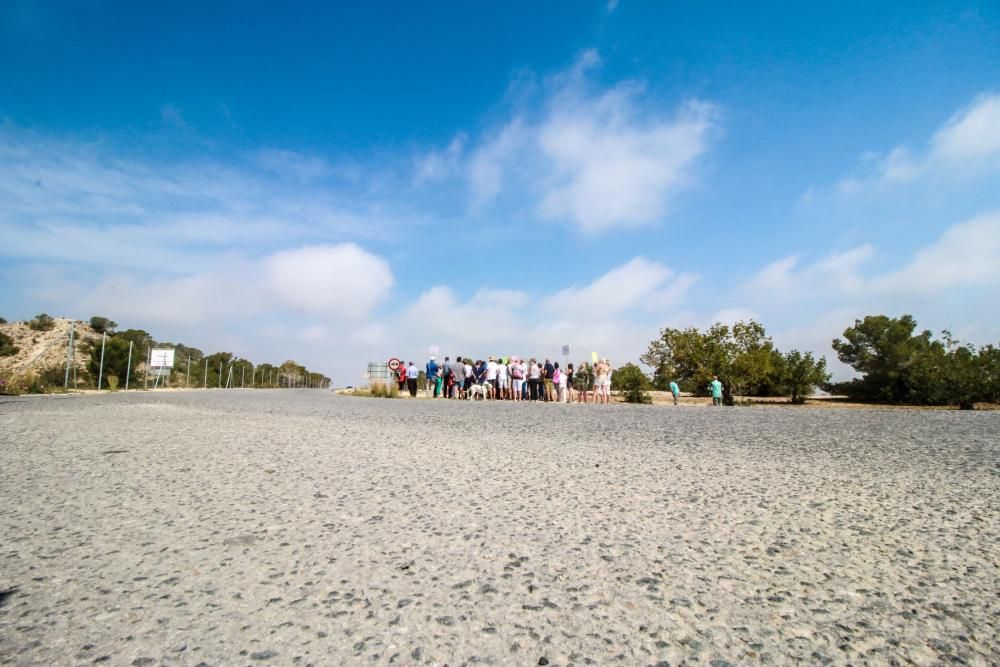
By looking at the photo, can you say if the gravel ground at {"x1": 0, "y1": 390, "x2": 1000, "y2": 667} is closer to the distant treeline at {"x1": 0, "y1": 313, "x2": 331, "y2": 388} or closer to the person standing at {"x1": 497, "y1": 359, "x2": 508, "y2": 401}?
the person standing at {"x1": 497, "y1": 359, "x2": 508, "y2": 401}

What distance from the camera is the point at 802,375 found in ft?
109

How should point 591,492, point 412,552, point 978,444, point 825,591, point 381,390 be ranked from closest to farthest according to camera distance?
point 825,591 < point 412,552 < point 591,492 < point 978,444 < point 381,390

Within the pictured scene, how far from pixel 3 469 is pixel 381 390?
19.7 meters

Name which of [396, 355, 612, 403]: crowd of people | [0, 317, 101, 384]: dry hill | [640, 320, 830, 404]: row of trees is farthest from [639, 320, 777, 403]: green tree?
[0, 317, 101, 384]: dry hill

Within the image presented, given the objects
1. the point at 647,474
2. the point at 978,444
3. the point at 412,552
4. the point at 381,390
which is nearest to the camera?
the point at 412,552

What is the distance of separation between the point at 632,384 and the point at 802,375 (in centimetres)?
1402

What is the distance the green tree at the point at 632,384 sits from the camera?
25266 mm

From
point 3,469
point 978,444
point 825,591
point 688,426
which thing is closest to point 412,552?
point 825,591

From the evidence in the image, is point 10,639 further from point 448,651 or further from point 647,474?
point 647,474

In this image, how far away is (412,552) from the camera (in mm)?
2572

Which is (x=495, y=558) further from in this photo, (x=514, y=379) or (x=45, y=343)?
(x=45, y=343)

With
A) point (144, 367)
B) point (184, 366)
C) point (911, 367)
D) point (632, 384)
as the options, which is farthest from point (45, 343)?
point (911, 367)

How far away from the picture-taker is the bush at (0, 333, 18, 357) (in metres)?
48.8

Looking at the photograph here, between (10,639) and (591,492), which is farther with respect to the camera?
(591,492)
